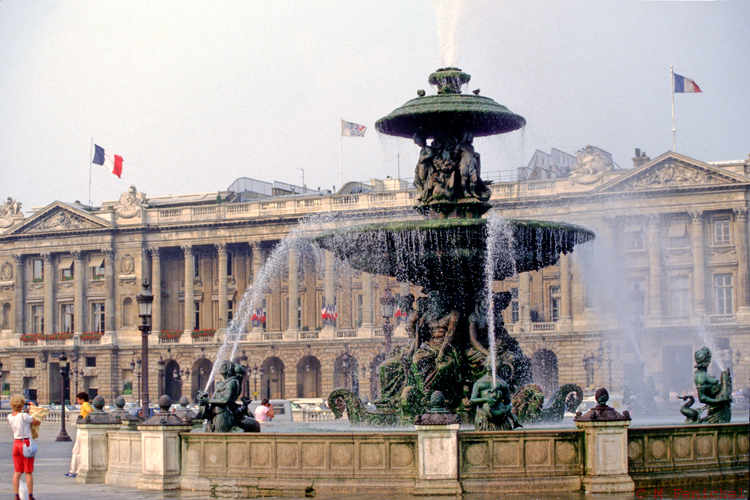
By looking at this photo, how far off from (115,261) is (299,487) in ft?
245

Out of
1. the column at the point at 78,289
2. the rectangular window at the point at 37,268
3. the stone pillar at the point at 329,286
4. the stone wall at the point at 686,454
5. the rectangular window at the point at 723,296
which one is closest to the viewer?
the stone wall at the point at 686,454

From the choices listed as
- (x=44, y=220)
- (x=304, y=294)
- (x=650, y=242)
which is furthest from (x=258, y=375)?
(x=650, y=242)

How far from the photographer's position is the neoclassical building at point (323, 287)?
70438 mm

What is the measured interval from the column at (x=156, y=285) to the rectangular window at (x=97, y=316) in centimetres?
469

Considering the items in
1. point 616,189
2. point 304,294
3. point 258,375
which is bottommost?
point 258,375

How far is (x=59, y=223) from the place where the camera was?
8962cm

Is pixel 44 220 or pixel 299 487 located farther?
pixel 44 220

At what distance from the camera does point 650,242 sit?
72312 millimetres

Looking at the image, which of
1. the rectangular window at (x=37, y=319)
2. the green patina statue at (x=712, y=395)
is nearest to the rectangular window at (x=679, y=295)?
the rectangular window at (x=37, y=319)

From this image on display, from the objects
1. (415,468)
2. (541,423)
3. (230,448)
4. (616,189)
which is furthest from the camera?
(616,189)

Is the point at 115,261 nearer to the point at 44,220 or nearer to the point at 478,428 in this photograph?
the point at 44,220

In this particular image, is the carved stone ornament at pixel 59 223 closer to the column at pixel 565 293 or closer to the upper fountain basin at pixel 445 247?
the column at pixel 565 293

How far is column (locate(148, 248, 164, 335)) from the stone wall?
72242 mm

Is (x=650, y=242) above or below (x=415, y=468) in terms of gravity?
above
